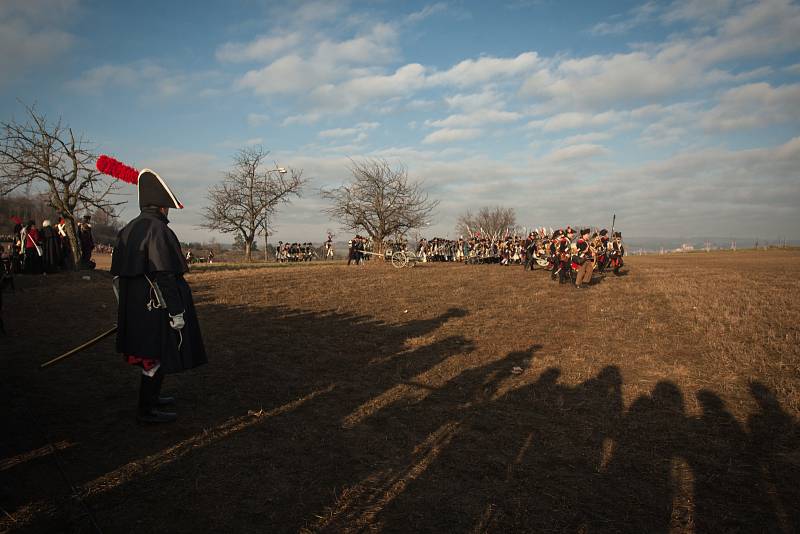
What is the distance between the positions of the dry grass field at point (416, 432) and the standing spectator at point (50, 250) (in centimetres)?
949

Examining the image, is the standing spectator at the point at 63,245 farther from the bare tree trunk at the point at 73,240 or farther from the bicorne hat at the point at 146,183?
the bicorne hat at the point at 146,183

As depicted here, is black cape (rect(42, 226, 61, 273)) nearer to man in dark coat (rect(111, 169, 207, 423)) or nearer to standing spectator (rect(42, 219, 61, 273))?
standing spectator (rect(42, 219, 61, 273))

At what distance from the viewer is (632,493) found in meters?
3.45

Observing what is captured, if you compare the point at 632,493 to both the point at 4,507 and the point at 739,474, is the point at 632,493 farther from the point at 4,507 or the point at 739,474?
the point at 4,507

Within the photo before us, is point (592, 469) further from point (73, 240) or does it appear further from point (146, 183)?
point (73, 240)

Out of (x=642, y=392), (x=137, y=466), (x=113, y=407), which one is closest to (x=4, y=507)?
(x=137, y=466)

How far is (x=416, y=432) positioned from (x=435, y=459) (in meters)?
0.57

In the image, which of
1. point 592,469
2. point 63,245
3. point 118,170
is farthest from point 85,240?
point 592,469

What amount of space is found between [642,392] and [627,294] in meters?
9.69

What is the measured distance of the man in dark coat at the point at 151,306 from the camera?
4297 mm

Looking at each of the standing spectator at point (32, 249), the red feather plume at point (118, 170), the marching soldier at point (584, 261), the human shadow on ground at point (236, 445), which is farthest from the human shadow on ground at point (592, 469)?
the standing spectator at point (32, 249)

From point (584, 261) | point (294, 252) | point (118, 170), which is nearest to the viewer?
point (118, 170)

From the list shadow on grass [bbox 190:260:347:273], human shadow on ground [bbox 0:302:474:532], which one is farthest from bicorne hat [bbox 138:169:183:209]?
shadow on grass [bbox 190:260:347:273]

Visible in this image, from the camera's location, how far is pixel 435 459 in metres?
3.92
